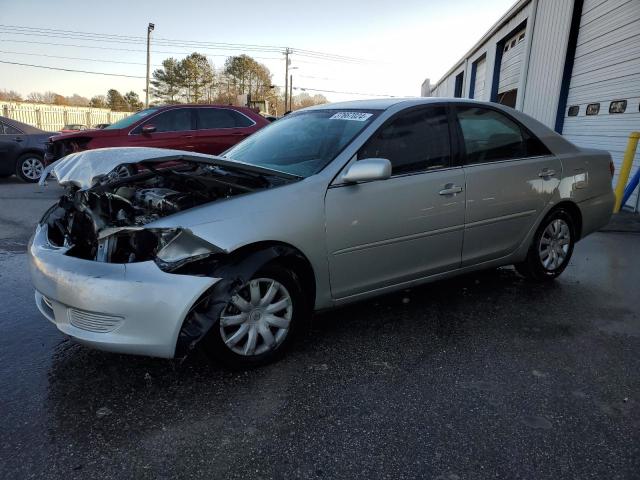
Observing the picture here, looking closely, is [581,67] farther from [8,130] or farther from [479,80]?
[8,130]

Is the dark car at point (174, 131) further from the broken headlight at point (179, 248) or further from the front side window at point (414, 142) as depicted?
the broken headlight at point (179, 248)

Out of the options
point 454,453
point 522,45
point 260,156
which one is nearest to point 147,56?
point 522,45

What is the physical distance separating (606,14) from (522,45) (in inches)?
212

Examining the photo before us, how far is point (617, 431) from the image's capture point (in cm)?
226

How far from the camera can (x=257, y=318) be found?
2732 mm

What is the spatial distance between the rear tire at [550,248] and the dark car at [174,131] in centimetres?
635

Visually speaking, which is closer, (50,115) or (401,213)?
(401,213)

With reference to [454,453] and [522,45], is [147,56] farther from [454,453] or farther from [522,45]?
[454,453]

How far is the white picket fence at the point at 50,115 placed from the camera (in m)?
32.4

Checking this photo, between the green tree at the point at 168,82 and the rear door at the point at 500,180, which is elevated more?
the green tree at the point at 168,82

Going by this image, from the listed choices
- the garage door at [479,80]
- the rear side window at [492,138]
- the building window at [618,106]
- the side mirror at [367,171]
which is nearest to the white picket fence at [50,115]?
the garage door at [479,80]

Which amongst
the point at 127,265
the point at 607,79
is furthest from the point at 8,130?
the point at 607,79

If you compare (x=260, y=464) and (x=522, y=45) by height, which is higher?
(x=522, y=45)

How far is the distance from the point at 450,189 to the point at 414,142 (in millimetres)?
433
